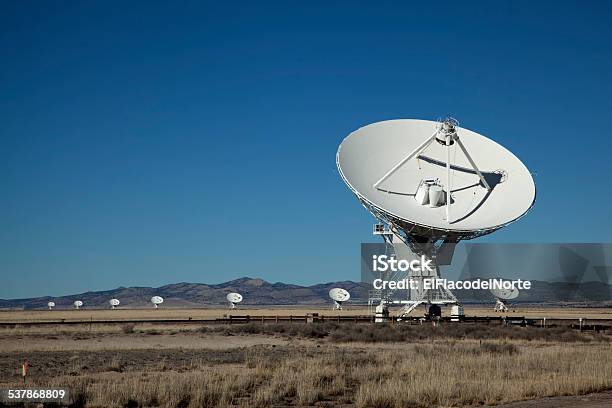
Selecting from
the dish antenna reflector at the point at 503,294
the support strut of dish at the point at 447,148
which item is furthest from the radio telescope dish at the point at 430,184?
the dish antenna reflector at the point at 503,294

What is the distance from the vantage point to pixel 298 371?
72.5ft

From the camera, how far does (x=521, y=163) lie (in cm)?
4828

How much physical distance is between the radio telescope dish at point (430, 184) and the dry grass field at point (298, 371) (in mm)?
8129

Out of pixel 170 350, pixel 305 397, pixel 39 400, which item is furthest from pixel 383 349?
pixel 39 400

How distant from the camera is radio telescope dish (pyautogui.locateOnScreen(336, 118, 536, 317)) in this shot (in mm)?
45625

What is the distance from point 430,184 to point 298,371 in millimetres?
28218

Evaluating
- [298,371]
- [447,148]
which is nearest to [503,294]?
[447,148]

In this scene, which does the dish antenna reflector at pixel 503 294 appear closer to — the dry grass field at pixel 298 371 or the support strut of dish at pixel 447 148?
the support strut of dish at pixel 447 148

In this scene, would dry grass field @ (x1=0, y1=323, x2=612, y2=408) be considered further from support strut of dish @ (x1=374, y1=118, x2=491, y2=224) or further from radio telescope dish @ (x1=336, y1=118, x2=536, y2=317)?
support strut of dish @ (x1=374, y1=118, x2=491, y2=224)

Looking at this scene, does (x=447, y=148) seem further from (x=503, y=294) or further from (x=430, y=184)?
(x=503, y=294)

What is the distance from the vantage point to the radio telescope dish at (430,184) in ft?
150

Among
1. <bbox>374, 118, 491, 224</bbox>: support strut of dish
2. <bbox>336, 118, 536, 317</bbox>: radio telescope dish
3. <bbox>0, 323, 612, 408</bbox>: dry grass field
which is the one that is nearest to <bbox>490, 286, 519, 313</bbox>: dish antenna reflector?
<bbox>336, 118, 536, 317</bbox>: radio telescope dish

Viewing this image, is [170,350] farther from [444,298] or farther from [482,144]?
[482,144]

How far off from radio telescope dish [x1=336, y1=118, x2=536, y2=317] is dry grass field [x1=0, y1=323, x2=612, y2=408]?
26.7 feet
